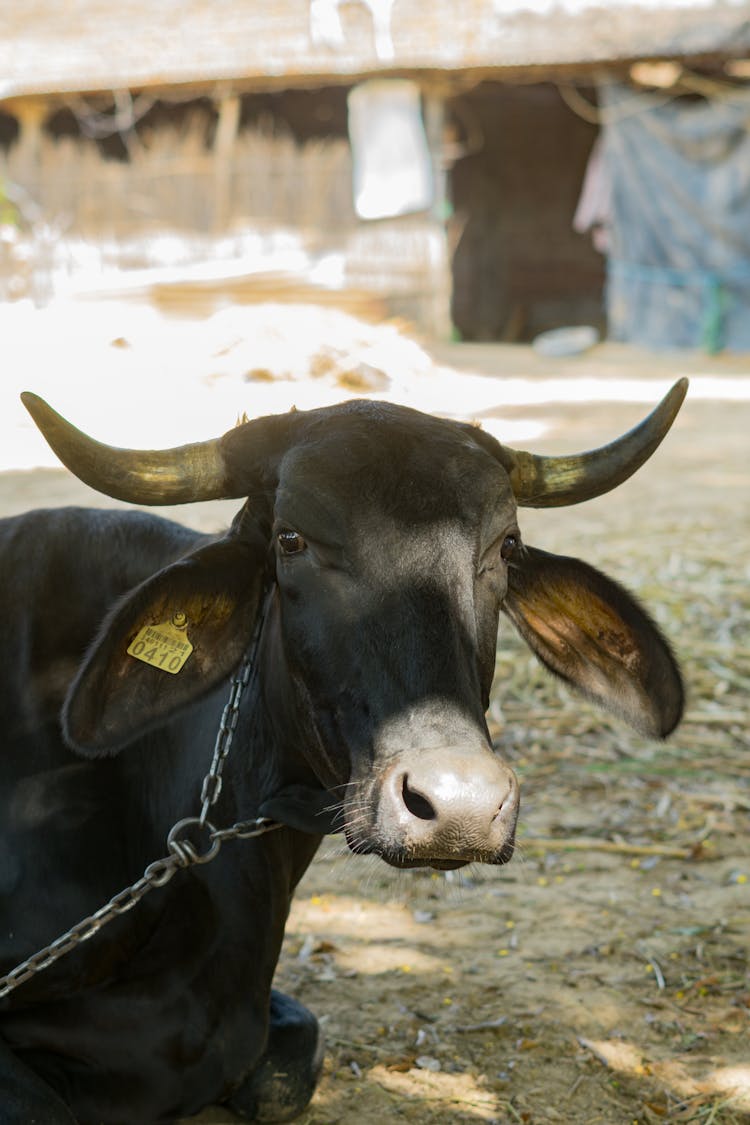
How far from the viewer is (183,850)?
258cm

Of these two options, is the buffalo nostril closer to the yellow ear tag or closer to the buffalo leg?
the yellow ear tag

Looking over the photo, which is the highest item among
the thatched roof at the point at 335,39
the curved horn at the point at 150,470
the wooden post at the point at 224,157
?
the thatched roof at the point at 335,39

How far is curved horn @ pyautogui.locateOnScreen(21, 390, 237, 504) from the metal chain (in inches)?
10.9

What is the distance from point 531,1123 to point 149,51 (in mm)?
18824

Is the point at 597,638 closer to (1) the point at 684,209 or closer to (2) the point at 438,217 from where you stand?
(1) the point at 684,209

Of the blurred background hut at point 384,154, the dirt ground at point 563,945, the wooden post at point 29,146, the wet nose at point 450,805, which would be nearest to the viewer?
the wet nose at point 450,805

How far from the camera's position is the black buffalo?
231 cm

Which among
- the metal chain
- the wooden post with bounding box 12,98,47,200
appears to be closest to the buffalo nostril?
the metal chain

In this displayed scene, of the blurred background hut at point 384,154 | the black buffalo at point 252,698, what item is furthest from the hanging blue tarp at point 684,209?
the black buffalo at point 252,698

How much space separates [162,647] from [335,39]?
1733cm

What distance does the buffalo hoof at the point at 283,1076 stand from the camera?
2.89 m

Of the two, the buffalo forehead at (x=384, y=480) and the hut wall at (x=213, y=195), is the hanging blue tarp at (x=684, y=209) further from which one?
the buffalo forehead at (x=384, y=480)

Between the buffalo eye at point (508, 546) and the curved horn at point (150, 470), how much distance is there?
549 mm

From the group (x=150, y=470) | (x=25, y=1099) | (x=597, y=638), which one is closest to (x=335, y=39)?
(x=597, y=638)
